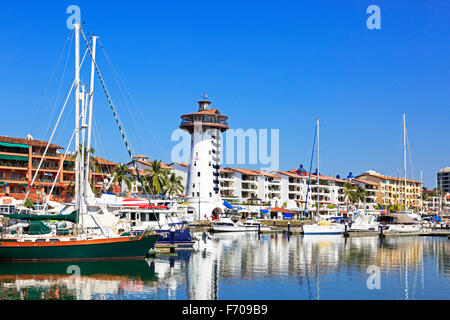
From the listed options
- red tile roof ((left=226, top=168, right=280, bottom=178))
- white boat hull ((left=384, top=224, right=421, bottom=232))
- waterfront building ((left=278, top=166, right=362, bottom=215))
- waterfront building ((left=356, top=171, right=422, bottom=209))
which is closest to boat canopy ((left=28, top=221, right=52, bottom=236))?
white boat hull ((left=384, top=224, right=421, bottom=232))

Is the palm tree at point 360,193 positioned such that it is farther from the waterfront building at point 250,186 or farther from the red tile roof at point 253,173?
the red tile roof at point 253,173

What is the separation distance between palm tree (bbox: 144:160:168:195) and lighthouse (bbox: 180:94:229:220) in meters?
5.01

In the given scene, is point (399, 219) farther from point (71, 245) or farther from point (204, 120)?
point (71, 245)

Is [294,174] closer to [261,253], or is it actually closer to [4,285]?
[261,253]

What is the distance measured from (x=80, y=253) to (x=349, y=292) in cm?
1933

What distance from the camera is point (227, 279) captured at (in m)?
31.8

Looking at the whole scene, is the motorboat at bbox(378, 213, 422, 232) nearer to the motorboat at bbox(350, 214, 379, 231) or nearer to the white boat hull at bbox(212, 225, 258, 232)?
the motorboat at bbox(350, 214, 379, 231)

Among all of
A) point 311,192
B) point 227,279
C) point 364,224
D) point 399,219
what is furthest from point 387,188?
point 227,279

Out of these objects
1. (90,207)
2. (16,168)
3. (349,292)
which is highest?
(16,168)

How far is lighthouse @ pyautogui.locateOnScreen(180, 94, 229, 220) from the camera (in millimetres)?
96688

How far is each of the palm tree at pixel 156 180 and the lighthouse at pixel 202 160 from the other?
16.4ft

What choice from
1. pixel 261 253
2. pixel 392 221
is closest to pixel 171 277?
pixel 261 253

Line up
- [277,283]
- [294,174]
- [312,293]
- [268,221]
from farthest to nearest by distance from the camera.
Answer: [294,174] < [268,221] < [277,283] < [312,293]

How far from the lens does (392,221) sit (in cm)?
9594
